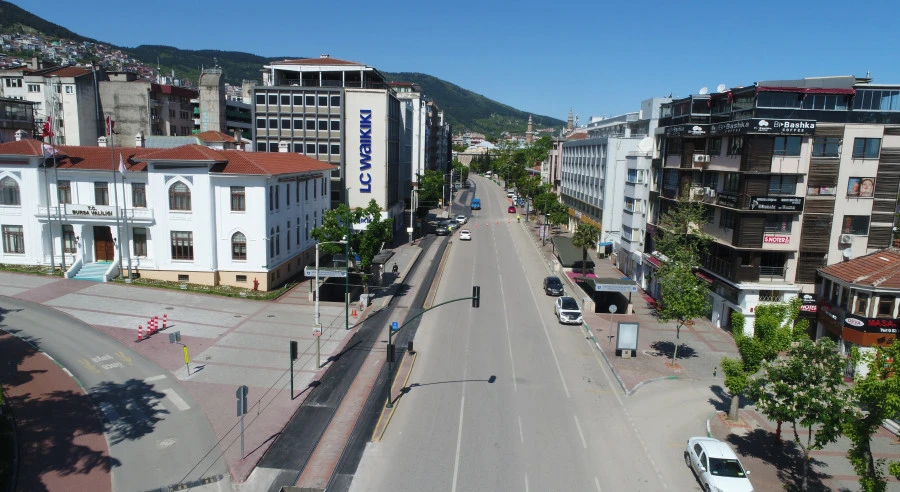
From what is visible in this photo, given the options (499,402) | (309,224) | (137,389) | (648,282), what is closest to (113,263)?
(309,224)

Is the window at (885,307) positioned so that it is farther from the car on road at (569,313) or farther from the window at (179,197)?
the window at (179,197)

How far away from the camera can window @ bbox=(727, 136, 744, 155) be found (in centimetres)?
3950

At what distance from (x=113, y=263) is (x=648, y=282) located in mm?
47429

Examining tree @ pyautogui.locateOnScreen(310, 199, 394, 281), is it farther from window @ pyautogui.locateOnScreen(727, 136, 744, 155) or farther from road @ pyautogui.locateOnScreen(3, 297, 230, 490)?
window @ pyautogui.locateOnScreen(727, 136, 744, 155)

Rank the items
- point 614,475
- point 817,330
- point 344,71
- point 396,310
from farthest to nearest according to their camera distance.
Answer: point 344,71, point 396,310, point 817,330, point 614,475

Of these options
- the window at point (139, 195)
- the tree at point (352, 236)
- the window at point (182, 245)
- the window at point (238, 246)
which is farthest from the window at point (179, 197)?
the tree at point (352, 236)

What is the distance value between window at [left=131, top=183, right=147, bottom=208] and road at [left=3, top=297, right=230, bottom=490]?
41.1 ft

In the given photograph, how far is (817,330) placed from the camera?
127 feet

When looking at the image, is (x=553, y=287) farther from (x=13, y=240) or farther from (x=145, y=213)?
(x=13, y=240)

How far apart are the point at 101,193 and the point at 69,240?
508 centimetres

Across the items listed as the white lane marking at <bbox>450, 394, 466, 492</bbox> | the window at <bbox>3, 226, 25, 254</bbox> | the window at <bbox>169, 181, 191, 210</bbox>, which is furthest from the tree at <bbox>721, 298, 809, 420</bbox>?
the window at <bbox>3, 226, 25, 254</bbox>

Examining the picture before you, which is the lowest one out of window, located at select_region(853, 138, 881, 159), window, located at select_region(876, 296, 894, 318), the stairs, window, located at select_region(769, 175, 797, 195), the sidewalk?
the sidewalk

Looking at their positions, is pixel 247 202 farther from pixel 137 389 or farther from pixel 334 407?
pixel 334 407

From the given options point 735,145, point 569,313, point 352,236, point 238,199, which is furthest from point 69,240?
point 735,145
